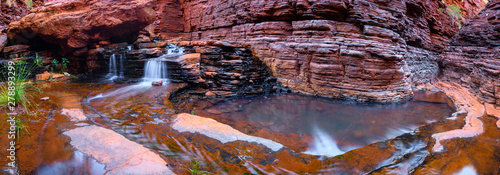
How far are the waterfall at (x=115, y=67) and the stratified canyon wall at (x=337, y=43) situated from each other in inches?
219

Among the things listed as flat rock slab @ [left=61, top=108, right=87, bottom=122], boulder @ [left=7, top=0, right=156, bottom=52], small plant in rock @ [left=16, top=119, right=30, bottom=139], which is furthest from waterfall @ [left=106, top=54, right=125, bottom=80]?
small plant in rock @ [left=16, top=119, right=30, bottom=139]

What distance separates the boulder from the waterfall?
1.38m

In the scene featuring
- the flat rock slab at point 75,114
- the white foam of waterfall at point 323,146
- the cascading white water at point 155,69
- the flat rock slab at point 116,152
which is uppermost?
the cascading white water at point 155,69

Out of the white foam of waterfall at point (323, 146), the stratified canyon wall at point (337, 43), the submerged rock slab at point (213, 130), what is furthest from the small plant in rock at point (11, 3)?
the white foam of waterfall at point (323, 146)

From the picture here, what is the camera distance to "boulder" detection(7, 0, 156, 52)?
828 centimetres

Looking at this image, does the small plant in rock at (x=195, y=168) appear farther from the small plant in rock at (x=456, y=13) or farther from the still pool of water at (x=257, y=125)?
the small plant in rock at (x=456, y=13)

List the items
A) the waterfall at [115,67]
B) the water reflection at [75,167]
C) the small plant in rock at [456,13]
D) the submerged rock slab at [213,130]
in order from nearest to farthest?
the water reflection at [75,167]
the submerged rock slab at [213,130]
the waterfall at [115,67]
the small plant in rock at [456,13]

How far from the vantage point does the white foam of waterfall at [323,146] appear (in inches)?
139

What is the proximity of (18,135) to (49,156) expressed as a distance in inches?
34.7

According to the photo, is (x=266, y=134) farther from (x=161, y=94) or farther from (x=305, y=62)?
(x=305, y=62)

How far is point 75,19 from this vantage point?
8320 mm

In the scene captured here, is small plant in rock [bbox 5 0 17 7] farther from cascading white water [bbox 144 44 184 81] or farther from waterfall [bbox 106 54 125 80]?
cascading white water [bbox 144 44 184 81]

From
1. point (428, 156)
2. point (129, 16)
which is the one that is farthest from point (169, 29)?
point (428, 156)

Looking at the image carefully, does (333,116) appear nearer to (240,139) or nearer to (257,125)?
(257,125)
